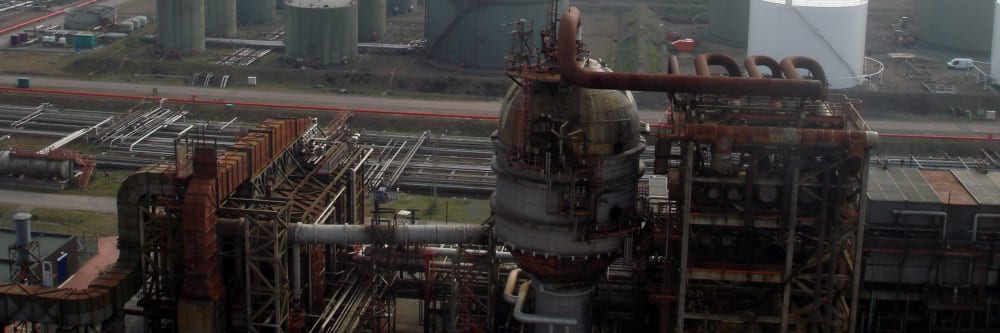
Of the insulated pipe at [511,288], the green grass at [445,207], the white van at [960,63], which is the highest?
the white van at [960,63]

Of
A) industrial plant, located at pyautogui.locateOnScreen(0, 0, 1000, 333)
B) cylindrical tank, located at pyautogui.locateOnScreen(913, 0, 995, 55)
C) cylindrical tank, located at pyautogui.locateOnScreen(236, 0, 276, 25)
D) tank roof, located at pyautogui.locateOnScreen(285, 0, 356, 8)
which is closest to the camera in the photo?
industrial plant, located at pyautogui.locateOnScreen(0, 0, 1000, 333)

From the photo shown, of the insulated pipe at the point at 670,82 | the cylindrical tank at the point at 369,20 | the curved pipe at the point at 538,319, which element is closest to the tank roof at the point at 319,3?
the cylindrical tank at the point at 369,20

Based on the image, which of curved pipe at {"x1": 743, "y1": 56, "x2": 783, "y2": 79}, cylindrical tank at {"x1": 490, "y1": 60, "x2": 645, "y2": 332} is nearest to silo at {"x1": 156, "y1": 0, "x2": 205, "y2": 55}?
cylindrical tank at {"x1": 490, "y1": 60, "x2": 645, "y2": 332}

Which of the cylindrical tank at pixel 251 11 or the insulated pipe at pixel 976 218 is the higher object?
the cylindrical tank at pixel 251 11

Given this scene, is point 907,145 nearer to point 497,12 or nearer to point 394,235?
point 497,12

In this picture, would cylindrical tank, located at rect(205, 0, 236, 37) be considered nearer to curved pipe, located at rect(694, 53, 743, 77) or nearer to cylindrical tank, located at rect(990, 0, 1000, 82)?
cylindrical tank, located at rect(990, 0, 1000, 82)

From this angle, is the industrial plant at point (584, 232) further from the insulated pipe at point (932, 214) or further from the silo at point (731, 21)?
the silo at point (731, 21)

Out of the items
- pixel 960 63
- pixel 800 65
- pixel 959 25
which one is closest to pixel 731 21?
pixel 959 25

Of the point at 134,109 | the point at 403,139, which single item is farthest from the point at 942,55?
the point at 134,109
